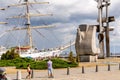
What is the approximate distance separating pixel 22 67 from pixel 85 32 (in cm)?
1470

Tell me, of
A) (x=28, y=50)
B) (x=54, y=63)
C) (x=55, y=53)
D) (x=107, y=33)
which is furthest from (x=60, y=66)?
(x=55, y=53)

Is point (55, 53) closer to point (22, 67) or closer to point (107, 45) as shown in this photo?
point (107, 45)

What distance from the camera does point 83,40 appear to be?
178 ft

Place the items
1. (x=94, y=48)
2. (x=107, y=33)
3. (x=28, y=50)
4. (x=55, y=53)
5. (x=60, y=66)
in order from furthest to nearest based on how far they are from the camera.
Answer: (x=55, y=53)
(x=28, y=50)
(x=107, y=33)
(x=94, y=48)
(x=60, y=66)

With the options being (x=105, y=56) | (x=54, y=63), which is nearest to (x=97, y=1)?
(x=105, y=56)

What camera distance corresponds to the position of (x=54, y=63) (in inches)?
1794

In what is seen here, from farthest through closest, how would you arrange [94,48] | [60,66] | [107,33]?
[107,33]
[94,48]
[60,66]

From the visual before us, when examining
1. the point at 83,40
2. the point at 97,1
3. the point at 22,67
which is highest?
the point at 97,1

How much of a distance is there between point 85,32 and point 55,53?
5053cm

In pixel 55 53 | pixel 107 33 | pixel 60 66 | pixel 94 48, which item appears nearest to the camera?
pixel 60 66

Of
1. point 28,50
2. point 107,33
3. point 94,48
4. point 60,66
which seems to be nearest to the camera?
point 60,66

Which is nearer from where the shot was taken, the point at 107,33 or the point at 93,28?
the point at 93,28

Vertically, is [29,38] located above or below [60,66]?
above

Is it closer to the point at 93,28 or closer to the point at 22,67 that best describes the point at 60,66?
the point at 22,67
